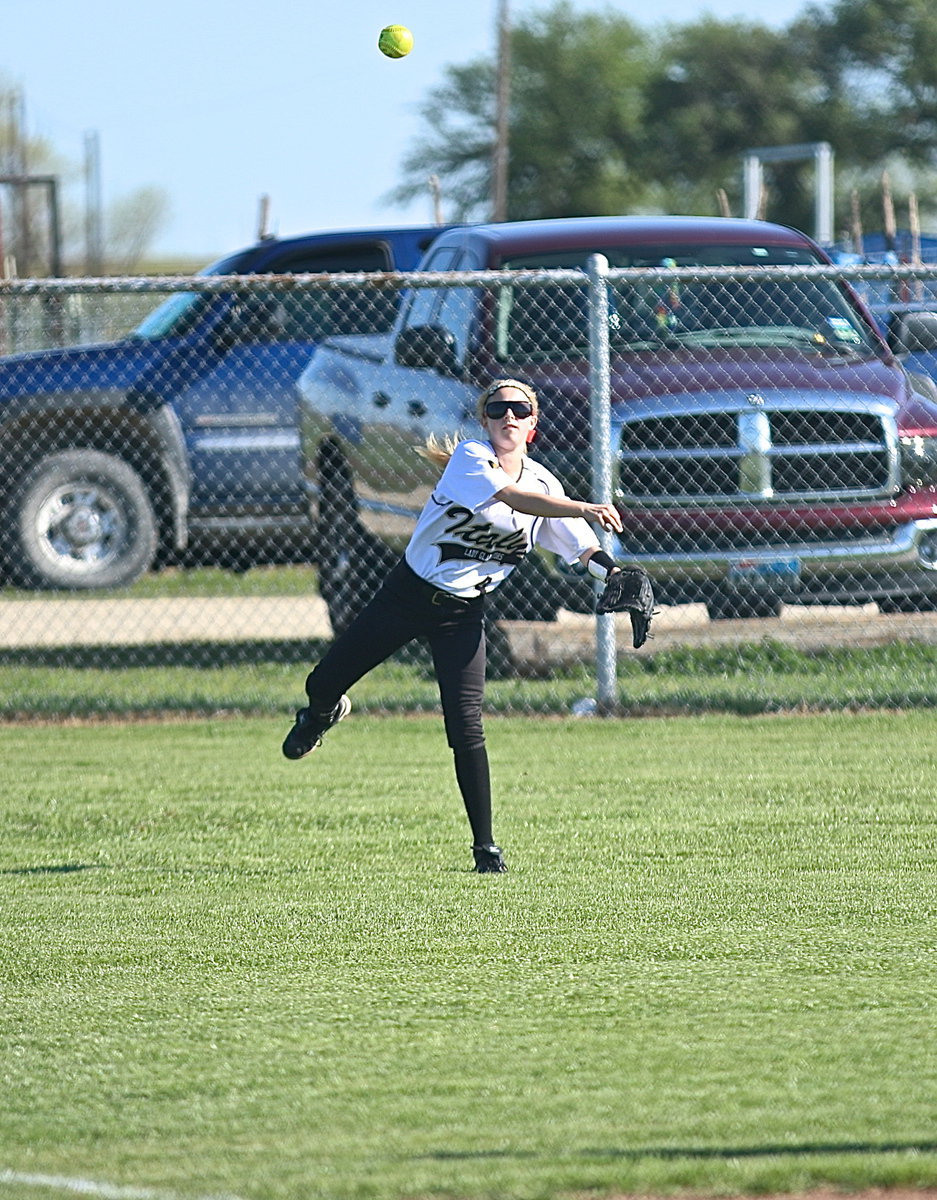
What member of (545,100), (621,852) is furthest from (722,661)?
(545,100)

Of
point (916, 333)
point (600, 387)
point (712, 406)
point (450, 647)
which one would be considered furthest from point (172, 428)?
point (450, 647)

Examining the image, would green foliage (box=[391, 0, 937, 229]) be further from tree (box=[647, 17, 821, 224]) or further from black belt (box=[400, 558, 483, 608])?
black belt (box=[400, 558, 483, 608])

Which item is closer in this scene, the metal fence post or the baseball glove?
the baseball glove

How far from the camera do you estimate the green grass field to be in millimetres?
3648

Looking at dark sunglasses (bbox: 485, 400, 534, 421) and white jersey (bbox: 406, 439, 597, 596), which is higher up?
dark sunglasses (bbox: 485, 400, 534, 421)

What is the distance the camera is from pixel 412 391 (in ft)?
32.6

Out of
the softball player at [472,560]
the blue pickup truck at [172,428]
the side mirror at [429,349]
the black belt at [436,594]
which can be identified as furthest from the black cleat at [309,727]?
the blue pickup truck at [172,428]

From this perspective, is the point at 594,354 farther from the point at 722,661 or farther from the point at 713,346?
the point at 722,661

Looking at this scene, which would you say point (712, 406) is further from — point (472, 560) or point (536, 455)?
point (472, 560)

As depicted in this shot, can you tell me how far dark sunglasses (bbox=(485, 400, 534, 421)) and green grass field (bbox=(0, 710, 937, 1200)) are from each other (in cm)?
146

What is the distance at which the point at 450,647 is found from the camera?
620 centimetres

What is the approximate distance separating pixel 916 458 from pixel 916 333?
93 cm

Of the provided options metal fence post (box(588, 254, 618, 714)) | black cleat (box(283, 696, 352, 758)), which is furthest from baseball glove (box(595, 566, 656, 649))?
metal fence post (box(588, 254, 618, 714))

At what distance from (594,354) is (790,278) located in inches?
40.7
